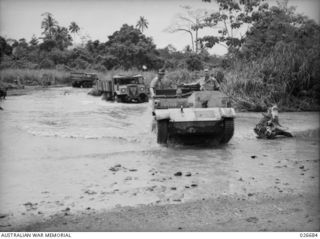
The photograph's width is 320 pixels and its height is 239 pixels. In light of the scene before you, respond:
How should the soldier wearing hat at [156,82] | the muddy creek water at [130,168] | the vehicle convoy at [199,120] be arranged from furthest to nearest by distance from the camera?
the soldier wearing hat at [156,82] < the vehicle convoy at [199,120] < the muddy creek water at [130,168]

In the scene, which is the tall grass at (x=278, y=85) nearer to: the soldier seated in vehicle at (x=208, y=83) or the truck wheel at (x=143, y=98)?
the truck wheel at (x=143, y=98)

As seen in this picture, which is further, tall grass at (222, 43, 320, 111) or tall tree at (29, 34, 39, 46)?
tall tree at (29, 34, 39, 46)

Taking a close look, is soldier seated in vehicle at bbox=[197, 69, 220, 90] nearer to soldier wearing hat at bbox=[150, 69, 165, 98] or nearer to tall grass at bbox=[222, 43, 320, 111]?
soldier wearing hat at bbox=[150, 69, 165, 98]

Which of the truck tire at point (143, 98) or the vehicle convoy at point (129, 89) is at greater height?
the vehicle convoy at point (129, 89)

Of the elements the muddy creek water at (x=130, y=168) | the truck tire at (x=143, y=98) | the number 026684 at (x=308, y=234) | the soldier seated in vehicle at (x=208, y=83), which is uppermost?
the soldier seated in vehicle at (x=208, y=83)

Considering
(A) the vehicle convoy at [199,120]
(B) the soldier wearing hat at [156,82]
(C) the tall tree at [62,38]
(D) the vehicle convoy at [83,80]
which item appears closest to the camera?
(A) the vehicle convoy at [199,120]

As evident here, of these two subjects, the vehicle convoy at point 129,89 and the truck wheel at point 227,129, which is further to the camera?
the vehicle convoy at point 129,89

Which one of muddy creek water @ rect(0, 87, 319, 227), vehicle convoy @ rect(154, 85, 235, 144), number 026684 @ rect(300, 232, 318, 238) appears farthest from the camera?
vehicle convoy @ rect(154, 85, 235, 144)

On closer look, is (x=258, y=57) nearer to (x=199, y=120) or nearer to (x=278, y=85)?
(x=278, y=85)

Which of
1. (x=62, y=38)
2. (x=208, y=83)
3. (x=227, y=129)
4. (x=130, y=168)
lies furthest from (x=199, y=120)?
(x=62, y=38)

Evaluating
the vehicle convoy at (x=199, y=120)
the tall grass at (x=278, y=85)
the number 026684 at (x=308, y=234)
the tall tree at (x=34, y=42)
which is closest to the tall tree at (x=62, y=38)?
the tall tree at (x=34, y=42)

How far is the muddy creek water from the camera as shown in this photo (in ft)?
20.7

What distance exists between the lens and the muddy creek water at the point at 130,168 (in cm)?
631

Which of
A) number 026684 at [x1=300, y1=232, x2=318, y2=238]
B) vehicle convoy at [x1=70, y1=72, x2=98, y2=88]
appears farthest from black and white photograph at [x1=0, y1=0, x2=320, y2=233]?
vehicle convoy at [x1=70, y1=72, x2=98, y2=88]
